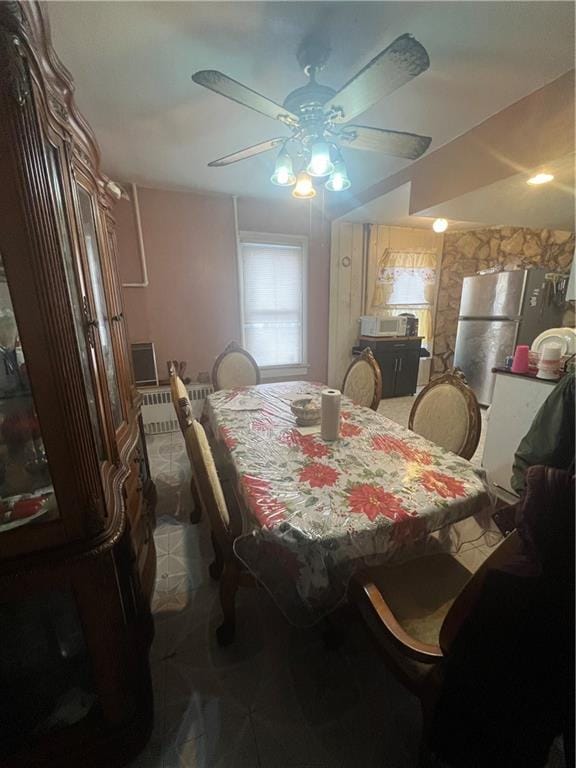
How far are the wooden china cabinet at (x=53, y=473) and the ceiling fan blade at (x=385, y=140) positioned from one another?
1178 millimetres

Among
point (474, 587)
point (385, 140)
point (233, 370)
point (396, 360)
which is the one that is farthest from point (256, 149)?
point (396, 360)

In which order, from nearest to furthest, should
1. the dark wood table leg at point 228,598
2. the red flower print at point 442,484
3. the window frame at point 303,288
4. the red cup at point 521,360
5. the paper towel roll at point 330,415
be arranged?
the red flower print at point 442,484 < the dark wood table leg at point 228,598 < the paper towel roll at point 330,415 < the red cup at point 521,360 < the window frame at point 303,288

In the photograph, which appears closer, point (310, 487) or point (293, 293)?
point (310, 487)

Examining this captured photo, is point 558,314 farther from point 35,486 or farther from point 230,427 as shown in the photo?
point 35,486

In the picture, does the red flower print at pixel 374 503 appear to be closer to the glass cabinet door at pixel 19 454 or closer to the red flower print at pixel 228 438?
the red flower print at pixel 228 438

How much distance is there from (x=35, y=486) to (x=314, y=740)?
1.15 meters

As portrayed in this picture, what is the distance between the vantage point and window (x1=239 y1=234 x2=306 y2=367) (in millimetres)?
3504

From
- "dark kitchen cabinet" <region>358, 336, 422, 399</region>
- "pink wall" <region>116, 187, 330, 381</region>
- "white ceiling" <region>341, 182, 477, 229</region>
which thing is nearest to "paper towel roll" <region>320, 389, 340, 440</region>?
"white ceiling" <region>341, 182, 477, 229</region>

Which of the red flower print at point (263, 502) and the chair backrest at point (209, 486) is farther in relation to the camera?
the chair backrest at point (209, 486)

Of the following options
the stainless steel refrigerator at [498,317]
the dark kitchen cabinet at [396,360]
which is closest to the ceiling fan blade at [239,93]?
the dark kitchen cabinet at [396,360]

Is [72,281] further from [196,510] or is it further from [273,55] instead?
[196,510]

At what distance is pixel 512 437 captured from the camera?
222 centimetres

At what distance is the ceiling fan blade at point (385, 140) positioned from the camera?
1.46m

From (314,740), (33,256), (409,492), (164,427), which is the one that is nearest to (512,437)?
(409,492)
